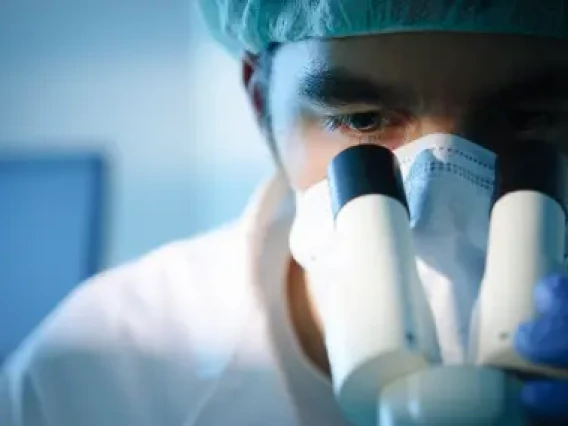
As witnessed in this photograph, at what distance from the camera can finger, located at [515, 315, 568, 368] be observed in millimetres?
541

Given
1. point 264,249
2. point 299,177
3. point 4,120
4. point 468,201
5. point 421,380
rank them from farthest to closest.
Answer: point 4,120 < point 264,249 < point 299,177 < point 468,201 < point 421,380

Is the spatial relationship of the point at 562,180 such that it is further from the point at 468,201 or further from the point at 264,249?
the point at 264,249

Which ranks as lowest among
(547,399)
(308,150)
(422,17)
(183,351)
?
(183,351)

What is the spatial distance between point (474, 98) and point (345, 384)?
0.31 m

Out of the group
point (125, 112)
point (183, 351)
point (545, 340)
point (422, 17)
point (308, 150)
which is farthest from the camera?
point (125, 112)

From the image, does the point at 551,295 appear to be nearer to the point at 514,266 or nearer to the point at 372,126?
the point at 514,266

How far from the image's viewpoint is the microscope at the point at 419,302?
0.54 meters

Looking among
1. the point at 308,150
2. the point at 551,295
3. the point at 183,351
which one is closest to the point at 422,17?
the point at 308,150

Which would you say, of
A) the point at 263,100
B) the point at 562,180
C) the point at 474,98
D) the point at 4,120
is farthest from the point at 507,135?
the point at 4,120

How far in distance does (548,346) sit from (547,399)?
33 millimetres

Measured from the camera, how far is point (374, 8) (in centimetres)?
75

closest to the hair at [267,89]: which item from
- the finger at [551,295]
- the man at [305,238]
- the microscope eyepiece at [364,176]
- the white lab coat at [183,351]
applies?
the man at [305,238]

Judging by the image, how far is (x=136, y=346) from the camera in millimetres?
994

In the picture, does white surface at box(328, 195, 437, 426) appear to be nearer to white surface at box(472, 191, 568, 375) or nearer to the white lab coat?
white surface at box(472, 191, 568, 375)
